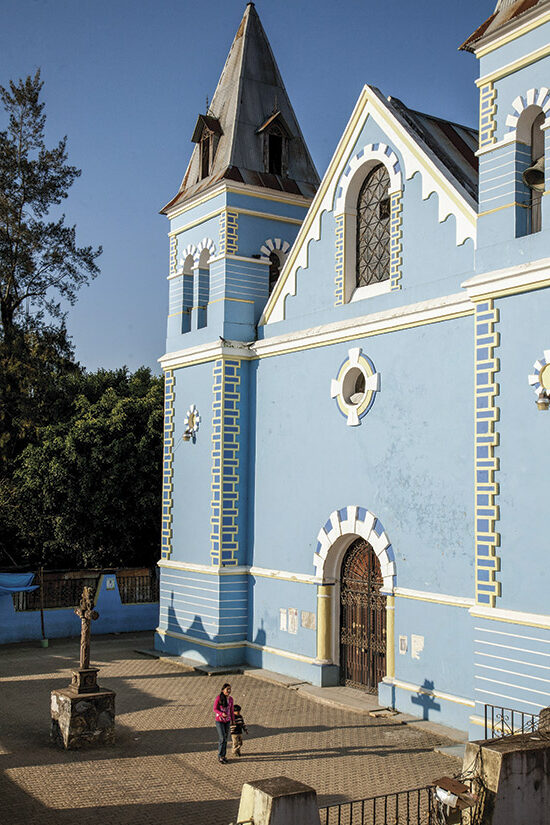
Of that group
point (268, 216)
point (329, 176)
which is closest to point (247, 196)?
point (268, 216)

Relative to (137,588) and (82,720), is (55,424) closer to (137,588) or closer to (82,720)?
(137,588)

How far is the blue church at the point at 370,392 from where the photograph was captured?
11.6 metres

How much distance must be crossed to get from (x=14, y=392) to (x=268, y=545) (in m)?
12.2

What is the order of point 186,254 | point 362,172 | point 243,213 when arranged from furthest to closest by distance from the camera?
point 186,254 → point 243,213 → point 362,172

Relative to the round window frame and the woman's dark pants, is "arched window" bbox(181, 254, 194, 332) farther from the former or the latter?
the woman's dark pants

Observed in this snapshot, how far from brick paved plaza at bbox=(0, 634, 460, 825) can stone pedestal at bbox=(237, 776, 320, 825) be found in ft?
8.12

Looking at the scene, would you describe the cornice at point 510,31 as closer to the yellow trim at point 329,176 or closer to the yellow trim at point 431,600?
the yellow trim at point 329,176

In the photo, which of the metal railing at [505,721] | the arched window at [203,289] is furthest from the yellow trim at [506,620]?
the arched window at [203,289]

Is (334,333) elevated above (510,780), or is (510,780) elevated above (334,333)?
(334,333)

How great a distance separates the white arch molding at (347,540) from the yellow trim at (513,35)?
7723mm

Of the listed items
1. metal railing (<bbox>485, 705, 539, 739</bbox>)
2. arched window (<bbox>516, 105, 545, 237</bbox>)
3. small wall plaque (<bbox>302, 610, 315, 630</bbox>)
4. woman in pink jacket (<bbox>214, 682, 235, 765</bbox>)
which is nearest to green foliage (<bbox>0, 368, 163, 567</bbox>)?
small wall plaque (<bbox>302, 610, 315, 630</bbox>)

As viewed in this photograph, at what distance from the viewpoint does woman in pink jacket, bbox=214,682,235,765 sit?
1181 centimetres

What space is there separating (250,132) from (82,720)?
13722mm

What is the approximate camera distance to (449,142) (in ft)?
53.4
